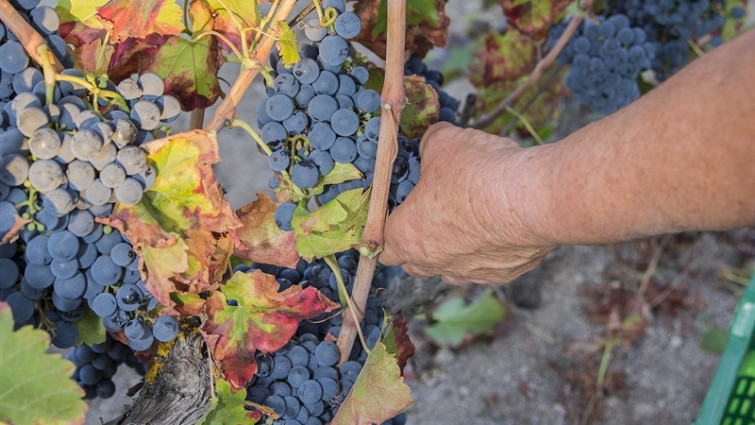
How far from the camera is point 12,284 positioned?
27.0 inches

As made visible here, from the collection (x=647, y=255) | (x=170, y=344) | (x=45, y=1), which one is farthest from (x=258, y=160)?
(x=170, y=344)

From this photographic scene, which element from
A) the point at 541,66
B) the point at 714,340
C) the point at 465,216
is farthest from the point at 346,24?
the point at 714,340

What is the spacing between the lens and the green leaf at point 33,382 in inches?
24.0

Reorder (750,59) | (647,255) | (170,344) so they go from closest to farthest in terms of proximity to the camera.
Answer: (750,59)
(170,344)
(647,255)

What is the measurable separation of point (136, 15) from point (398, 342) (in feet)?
1.55

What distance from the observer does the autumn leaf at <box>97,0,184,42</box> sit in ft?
2.39

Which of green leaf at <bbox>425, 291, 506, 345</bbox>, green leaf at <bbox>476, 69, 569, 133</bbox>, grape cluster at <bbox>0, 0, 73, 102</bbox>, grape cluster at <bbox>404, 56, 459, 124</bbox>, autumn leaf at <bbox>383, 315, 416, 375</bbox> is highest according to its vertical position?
grape cluster at <bbox>0, 0, 73, 102</bbox>

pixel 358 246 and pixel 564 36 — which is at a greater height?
pixel 564 36

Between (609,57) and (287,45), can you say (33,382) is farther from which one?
(609,57)

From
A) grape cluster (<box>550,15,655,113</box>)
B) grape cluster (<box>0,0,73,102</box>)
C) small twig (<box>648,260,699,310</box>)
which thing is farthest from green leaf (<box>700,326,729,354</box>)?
grape cluster (<box>0,0,73,102</box>)

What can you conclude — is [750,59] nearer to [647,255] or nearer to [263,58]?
[263,58]

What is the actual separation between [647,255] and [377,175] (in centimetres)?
170

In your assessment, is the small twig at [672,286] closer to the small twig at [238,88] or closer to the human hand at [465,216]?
the human hand at [465,216]

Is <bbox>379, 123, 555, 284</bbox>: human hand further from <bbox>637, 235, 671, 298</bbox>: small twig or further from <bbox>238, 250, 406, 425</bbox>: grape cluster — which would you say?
<bbox>637, 235, 671, 298</bbox>: small twig
